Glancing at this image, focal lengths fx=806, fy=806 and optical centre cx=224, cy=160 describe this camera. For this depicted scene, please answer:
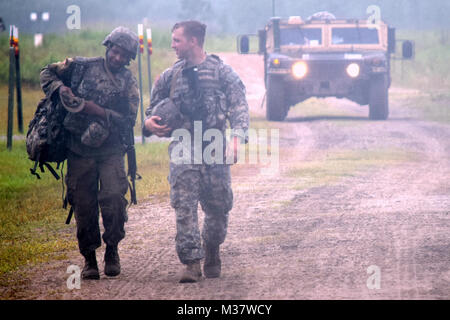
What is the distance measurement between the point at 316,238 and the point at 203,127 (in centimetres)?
184

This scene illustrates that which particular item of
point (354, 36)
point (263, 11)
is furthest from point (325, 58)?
point (263, 11)

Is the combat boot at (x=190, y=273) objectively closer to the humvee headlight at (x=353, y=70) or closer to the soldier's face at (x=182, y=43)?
the soldier's face at (x=182, y=43)

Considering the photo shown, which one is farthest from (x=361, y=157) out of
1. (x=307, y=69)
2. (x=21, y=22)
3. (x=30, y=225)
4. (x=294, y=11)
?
(x=294, y=11)

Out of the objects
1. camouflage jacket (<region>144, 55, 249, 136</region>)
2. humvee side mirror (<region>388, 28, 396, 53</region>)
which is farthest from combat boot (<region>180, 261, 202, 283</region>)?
humvee side mirror (<region>388, 28, 396, 53</region>)

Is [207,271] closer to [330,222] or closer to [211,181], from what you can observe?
[211,181]

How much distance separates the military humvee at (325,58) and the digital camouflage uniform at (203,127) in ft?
35.4

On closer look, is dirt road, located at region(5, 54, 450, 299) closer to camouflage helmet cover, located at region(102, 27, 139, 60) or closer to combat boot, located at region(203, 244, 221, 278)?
combat boot, located at region(203, 244, 221, 278)

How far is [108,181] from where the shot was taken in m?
5.33

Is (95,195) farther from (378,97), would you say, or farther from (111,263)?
(378,97)

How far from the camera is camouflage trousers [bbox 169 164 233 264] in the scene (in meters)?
5.07

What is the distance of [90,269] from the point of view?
17.6 feet

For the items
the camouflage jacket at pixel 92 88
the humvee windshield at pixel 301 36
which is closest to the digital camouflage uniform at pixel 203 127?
the camouflage jacket at pixel 92 88

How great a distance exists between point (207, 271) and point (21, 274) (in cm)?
134

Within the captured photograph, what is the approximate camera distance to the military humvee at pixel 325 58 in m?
16.2
